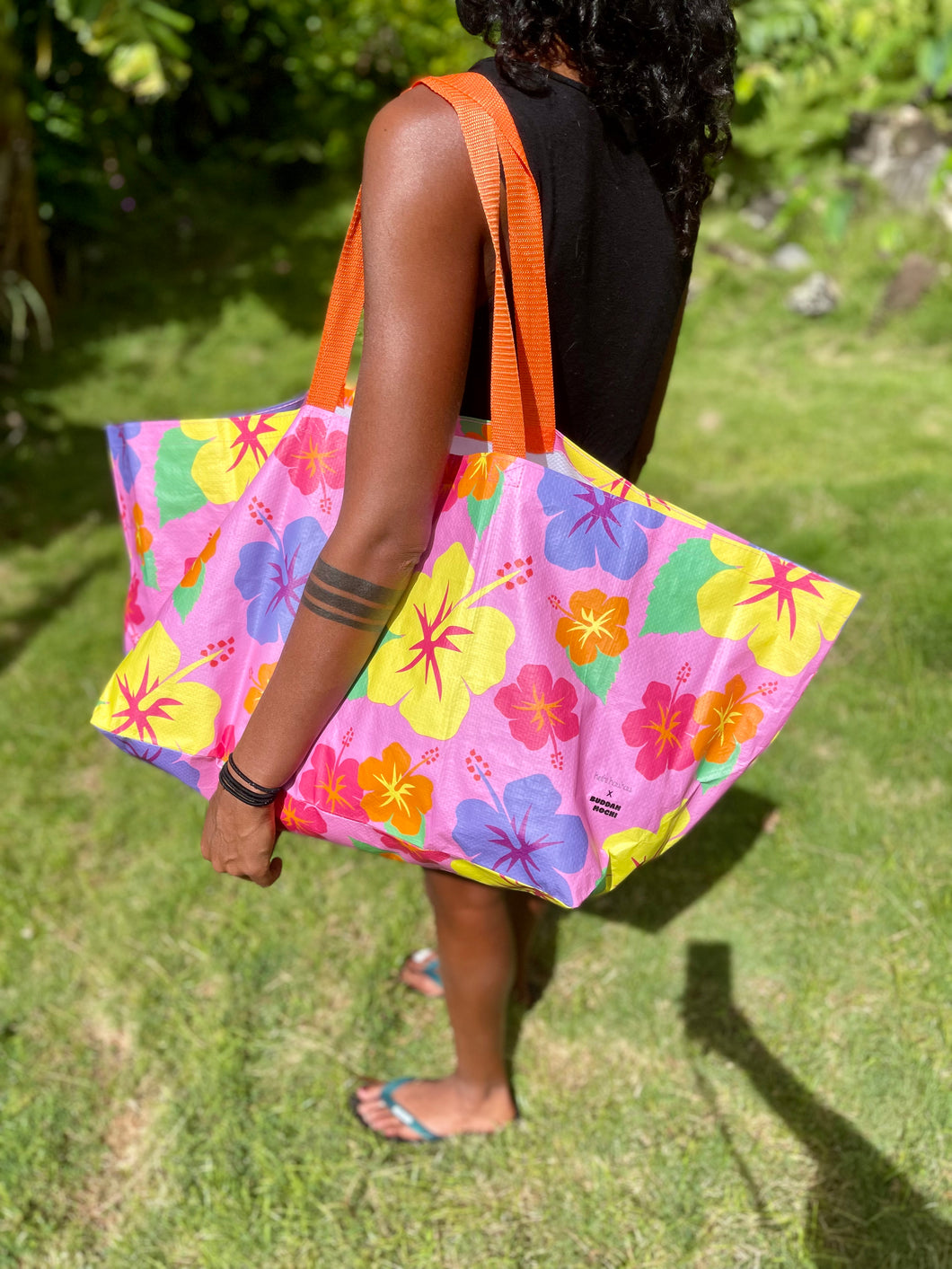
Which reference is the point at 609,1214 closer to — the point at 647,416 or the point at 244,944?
the point at 244,944

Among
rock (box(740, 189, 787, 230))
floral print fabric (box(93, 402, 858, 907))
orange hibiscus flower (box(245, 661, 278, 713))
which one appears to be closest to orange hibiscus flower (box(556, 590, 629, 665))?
floral print fabric (box(93, 402, 858, 907))

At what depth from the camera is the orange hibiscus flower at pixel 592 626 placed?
1322mm

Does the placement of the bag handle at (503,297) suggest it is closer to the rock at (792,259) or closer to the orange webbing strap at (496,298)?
the orange webbing strap at (496,298)

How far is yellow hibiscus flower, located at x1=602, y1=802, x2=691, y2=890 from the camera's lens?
4.63ft

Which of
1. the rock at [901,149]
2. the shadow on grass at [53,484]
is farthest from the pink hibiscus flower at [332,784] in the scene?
the rock at [901,149]

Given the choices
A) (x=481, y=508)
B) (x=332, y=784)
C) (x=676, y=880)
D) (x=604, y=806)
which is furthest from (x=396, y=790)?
(x=676, y=880)

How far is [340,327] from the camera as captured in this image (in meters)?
1.35

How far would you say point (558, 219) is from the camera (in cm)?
125

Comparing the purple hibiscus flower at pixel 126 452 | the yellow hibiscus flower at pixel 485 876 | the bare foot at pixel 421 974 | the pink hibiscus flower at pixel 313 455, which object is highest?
the pink hibiscus flower at pixel 313 455

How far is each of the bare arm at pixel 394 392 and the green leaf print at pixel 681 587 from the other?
0.34 metres

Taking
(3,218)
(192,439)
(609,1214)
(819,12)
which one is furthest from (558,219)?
(819,12)

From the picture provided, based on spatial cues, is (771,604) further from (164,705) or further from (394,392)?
(164,705)

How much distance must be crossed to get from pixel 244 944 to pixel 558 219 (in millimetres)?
2023

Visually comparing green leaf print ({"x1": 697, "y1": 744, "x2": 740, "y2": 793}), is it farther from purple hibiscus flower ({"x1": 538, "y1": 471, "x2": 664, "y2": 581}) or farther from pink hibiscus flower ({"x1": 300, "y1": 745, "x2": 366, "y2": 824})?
pink hibiscus flower ({"x1": 300, "y1": 745, "x2": 366, "y2": 824})
